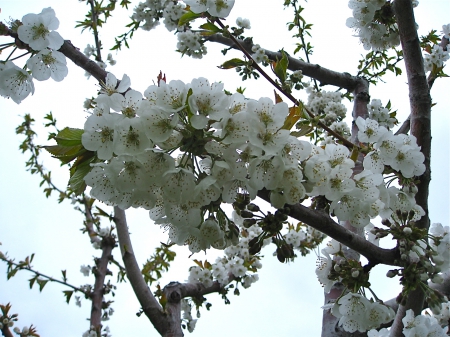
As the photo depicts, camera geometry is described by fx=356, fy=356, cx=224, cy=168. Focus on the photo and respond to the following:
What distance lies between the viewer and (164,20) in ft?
15.0

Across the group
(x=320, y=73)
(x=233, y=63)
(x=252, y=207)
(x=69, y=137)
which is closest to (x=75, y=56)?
(x=69, y=137)

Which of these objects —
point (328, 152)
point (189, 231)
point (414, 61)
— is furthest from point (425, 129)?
point (189, 231)

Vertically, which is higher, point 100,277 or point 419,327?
point 100,277

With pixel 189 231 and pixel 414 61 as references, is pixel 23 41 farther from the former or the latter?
pixel 414 61

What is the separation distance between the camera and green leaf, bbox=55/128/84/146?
126cm

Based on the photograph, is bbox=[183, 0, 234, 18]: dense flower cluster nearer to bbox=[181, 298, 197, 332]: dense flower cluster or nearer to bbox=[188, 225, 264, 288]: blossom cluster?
bbox=[188, 225, 264, 288]: blossom cluster

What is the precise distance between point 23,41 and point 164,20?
3.37 metres

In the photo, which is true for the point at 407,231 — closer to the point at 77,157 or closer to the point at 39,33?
the point at 77,157

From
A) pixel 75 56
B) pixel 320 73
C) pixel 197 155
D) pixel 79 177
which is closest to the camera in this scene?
pixel 197 155

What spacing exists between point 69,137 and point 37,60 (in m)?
0.53

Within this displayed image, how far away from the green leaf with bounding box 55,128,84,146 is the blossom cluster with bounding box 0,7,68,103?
45 centimetres

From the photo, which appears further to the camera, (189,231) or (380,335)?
(380,335)

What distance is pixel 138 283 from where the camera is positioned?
3.31 m

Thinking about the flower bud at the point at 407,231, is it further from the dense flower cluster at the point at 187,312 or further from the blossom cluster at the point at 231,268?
the dense flower cluster at the point at 187,312
